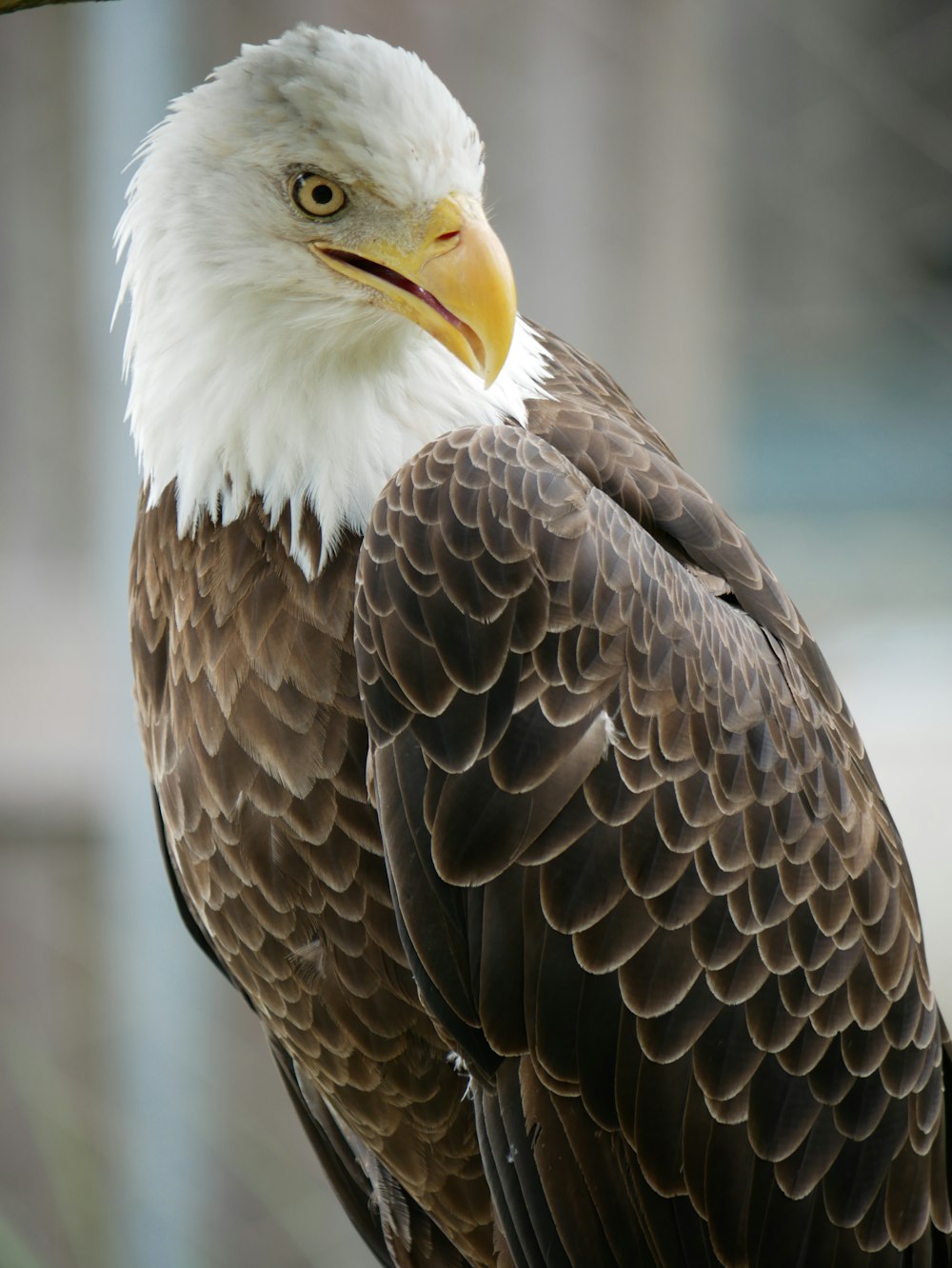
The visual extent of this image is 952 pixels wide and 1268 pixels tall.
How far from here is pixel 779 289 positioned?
4574mm

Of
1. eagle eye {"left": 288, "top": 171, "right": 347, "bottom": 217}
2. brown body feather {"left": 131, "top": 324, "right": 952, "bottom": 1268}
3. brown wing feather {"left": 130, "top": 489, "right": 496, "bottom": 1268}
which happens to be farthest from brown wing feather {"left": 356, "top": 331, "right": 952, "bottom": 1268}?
eagle eye {"left": 288, "top": 171, "right": 347, "bottom": 217}

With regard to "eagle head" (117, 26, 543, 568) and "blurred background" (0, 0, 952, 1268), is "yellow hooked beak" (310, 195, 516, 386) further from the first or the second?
"blurred background" (0, 0, 952, 1268)

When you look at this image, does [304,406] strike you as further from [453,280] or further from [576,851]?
[576,851]

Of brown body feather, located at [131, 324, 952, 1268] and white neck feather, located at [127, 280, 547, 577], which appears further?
white neck feather, located at [127, 280, 547, 577]

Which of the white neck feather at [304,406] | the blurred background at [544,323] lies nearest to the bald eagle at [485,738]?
the white neck feather at [304,406]

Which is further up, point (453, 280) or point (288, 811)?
point (453, 280)

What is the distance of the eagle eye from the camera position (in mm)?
1485

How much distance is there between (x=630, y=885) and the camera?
144cm

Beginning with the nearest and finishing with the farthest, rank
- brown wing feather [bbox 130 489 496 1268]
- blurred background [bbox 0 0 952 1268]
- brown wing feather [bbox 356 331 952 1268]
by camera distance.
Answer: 1. brown wing feather [bbox 356 331 952 1268]
2. brown wing feather [bbox 130 489 496 1268]
3. blurred background [bbox 0 0 952 1268]

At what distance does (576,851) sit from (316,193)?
68cm

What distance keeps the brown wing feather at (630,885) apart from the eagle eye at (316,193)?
263mm

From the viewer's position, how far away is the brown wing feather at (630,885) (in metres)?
1.42

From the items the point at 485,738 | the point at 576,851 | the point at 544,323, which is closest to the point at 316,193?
the point at 485,738

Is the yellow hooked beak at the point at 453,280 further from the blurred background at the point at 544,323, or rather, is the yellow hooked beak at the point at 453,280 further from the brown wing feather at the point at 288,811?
the blurred background at the point at 544,323
